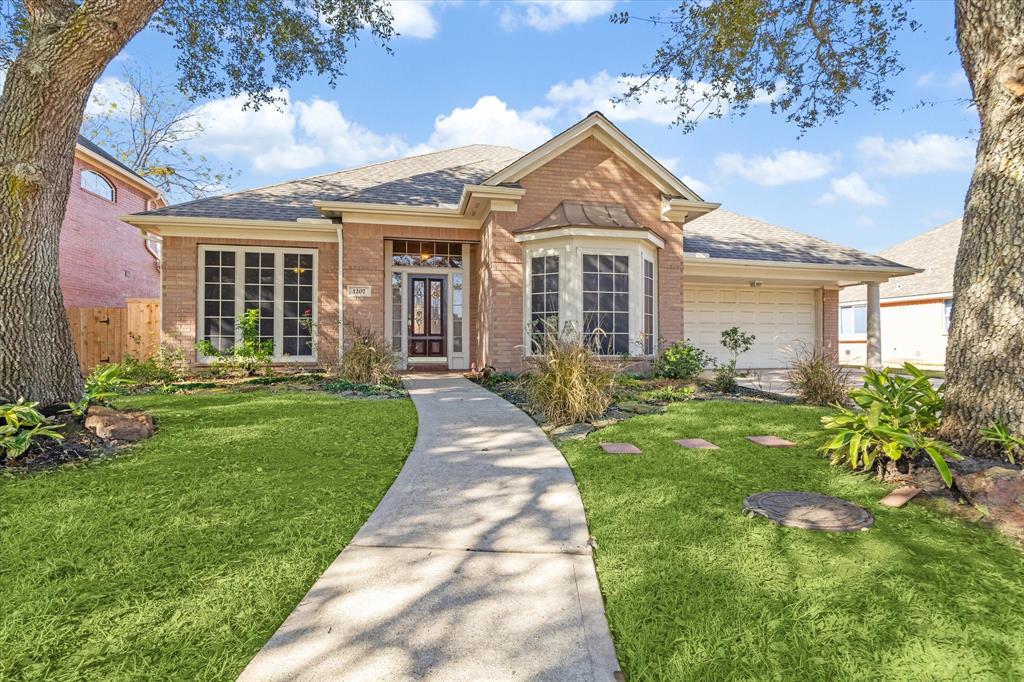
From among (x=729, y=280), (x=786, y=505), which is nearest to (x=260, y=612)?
(x=786, y=505)

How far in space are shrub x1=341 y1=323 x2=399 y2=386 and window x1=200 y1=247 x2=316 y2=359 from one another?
2325mm

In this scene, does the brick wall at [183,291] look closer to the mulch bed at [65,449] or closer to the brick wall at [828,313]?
the mulch bed at [65,449]

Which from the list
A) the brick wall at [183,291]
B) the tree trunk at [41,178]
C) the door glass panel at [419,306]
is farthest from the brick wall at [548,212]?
the tree trunk at [41,178]

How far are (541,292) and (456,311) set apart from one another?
2.82 metres

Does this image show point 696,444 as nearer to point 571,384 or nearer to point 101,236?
point 571,384

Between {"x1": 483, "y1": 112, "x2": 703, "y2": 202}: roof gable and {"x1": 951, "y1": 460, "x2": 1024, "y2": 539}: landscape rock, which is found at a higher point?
{"x1": 483, "y1": 112, "x2": 703, "y2": 202}: roof gable

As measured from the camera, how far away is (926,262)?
21.6 metres

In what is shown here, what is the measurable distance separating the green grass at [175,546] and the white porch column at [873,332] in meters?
13.1

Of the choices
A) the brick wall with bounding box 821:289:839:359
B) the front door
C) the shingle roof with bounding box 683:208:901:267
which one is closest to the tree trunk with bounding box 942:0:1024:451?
the shingle roof with bounding box 683:208:901:267

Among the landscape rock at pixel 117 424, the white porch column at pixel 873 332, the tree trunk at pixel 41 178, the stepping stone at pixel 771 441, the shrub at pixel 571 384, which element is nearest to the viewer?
the tree trunk at pixel 41 178

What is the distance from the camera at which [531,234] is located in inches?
373

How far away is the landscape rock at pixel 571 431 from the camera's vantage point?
201 inches

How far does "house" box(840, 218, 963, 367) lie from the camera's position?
1884 centimetres

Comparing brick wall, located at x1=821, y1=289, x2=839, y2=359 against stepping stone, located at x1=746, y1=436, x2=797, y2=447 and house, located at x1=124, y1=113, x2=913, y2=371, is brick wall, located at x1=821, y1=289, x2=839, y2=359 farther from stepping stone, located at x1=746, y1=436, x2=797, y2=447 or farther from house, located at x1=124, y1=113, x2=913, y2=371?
stepping stone, located at x1=746, y1=436, x2=797, y2=447
